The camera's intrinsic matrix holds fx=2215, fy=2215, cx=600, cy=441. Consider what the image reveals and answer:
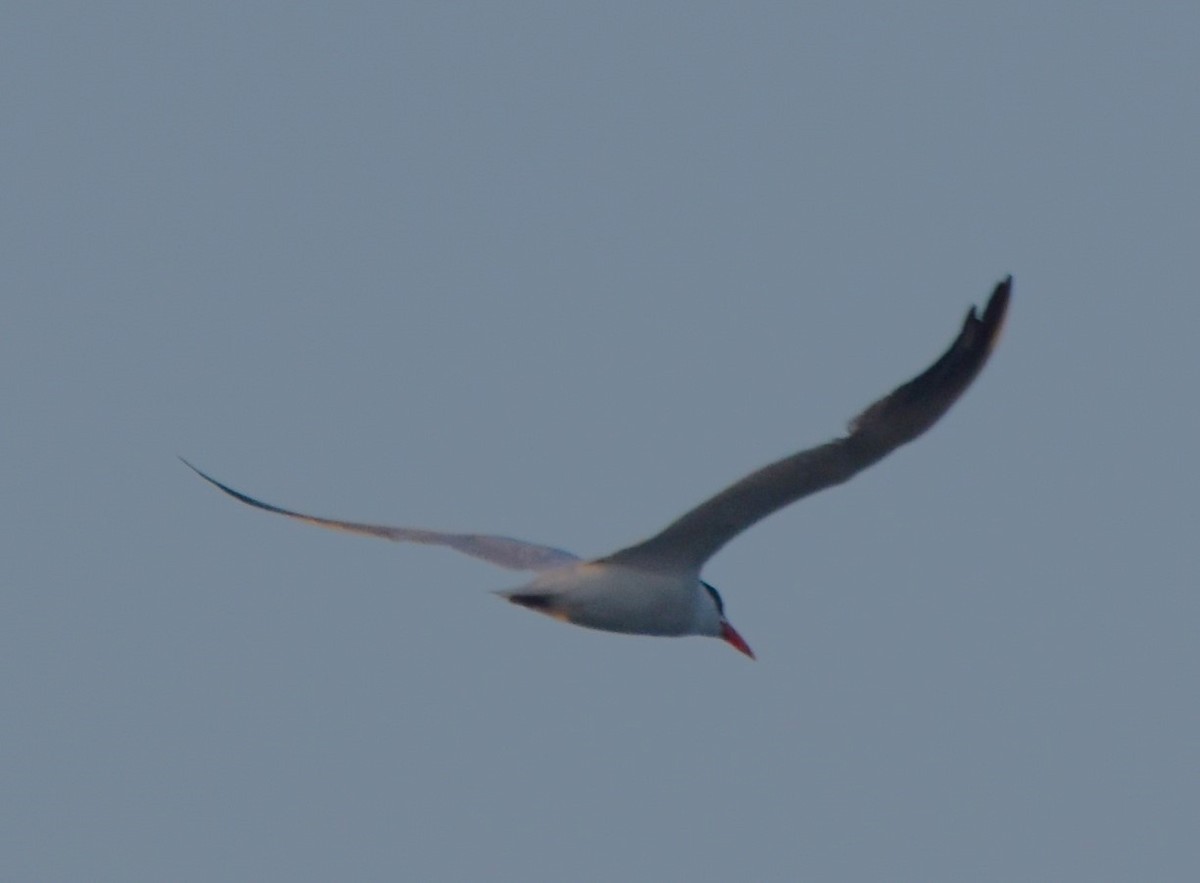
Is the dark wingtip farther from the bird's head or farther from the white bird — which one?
the bird's head

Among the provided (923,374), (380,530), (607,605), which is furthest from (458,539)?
(923,374)

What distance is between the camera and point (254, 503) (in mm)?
13219

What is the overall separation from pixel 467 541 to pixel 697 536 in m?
2.16

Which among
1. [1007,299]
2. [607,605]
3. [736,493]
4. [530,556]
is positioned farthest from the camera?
[530,556]

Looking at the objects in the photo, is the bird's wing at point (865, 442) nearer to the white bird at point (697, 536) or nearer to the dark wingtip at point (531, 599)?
the white bird at point (697, 536)

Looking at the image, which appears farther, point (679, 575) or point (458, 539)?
point (458, 539)

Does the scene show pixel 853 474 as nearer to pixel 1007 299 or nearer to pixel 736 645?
pixel 1007 299

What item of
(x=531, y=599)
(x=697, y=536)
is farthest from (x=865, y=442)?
(x=531, y=599)

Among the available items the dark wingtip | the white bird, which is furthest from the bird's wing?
the dark wingtip

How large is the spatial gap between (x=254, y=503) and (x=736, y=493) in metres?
3.66

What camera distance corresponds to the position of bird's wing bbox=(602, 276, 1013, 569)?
10094 millimetres

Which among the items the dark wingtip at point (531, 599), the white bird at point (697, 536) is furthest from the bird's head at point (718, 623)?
the dark wingtip at point (531, 599)

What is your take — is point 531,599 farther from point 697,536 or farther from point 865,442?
point 865,442

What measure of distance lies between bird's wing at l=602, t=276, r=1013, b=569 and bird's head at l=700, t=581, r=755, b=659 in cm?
132
